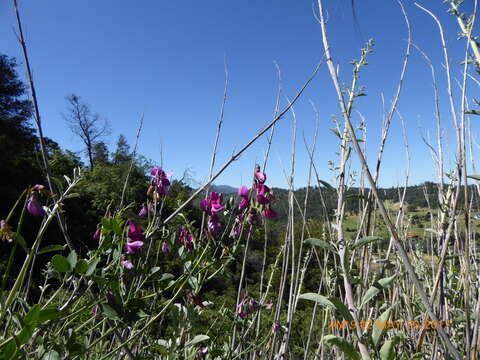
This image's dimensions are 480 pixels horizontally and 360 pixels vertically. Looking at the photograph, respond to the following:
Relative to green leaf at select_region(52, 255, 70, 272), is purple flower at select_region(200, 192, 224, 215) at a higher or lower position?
higher

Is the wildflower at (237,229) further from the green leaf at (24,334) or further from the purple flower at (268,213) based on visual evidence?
the green leaf at (24,334)

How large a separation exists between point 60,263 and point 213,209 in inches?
20.1

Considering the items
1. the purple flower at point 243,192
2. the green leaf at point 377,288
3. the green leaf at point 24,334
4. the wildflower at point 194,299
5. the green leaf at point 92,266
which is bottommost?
the wildflower at point 194,299

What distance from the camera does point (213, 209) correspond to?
997 millimetres

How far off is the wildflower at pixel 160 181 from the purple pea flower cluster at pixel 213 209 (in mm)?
148

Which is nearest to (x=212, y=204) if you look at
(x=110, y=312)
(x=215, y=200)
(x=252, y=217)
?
(x=215, y=200)

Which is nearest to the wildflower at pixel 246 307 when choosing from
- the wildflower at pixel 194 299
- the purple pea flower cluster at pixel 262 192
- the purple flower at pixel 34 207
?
the wildflower at pixel 194 299

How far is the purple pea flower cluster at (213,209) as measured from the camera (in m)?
0.95

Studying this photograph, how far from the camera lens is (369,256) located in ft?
3.29

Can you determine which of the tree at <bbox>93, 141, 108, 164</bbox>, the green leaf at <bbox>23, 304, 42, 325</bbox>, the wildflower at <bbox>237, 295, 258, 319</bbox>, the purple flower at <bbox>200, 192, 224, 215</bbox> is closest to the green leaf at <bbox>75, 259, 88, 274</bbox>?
the green leaf at <bbox>23, 304, 42, 325</bbox>

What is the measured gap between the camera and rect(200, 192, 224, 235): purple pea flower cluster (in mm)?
950

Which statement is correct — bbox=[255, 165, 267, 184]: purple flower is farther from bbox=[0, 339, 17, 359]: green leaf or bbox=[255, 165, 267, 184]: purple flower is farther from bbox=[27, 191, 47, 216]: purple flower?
bbox=[0, 339, 17, 359]: green leaf

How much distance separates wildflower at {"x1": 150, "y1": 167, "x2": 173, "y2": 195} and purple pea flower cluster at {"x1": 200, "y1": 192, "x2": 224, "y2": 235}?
15 centimetres

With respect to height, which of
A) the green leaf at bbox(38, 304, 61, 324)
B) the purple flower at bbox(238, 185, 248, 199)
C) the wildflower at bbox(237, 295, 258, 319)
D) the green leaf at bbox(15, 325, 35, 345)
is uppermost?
the purple flower at bbox(238, 185, 248, 199)
